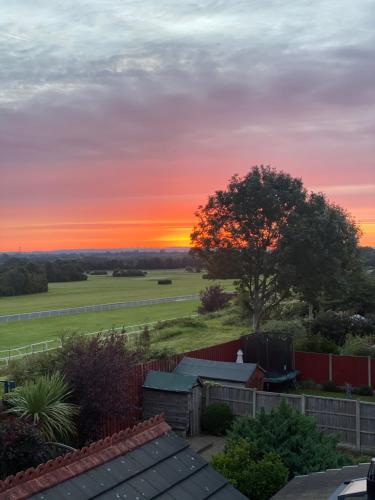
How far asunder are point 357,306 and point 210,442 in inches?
1040

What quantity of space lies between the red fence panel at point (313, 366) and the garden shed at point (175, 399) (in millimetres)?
9414

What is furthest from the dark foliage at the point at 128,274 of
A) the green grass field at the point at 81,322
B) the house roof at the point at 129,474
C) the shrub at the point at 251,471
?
the house roof at the point at 129,474

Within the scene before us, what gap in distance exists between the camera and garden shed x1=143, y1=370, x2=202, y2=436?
779 inches

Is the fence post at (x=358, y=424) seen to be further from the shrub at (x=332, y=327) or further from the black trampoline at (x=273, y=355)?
the shrub at (x=332, y=327)

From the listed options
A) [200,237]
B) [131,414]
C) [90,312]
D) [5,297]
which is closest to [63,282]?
[5,297]

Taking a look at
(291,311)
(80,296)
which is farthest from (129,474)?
(80,296)

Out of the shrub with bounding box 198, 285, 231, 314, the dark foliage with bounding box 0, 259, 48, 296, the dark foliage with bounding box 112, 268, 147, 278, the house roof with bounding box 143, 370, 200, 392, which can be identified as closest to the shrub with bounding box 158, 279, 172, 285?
the dark foliage with bounding box 112, 268, 147, 278

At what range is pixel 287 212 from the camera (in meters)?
36.2

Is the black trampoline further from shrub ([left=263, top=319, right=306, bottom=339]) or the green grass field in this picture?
the green grass field

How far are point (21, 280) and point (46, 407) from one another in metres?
81.8

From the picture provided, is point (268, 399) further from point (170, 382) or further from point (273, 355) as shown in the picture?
point (273, 355)

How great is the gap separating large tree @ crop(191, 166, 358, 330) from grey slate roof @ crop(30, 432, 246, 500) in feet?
90.4

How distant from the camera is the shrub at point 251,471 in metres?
11.5

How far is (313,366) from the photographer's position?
28.0 m
